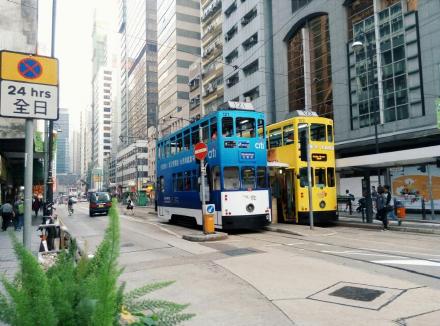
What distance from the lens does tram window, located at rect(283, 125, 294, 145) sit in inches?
695

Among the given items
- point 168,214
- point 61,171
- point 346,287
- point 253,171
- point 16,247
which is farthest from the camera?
Answer: point 61,171

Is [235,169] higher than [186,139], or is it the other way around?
[186,139]

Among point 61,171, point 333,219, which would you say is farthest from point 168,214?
point 61,171

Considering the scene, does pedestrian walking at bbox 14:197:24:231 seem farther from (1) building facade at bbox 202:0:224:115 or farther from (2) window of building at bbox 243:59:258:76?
(1) building facade at bbox 202:0:224:115

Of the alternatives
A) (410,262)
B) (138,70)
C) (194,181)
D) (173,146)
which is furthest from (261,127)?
(138,70)

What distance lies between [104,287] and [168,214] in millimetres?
18508

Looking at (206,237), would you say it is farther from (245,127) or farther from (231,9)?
(231,9)

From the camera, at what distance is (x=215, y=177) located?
49.9 feet

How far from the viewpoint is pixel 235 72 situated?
47406 mm

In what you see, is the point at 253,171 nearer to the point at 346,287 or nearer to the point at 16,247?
the point at 346,287

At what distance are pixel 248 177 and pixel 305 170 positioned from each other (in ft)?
11.0

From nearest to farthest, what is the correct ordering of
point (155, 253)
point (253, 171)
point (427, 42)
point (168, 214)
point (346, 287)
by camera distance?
point (346, 287) → point (155, 253) → point (253, 171) → point (168, 214) → point (427, 42)

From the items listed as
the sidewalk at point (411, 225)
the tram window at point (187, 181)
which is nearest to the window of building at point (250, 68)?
the tram window at point (187, 181)

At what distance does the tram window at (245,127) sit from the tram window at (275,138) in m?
3.28
